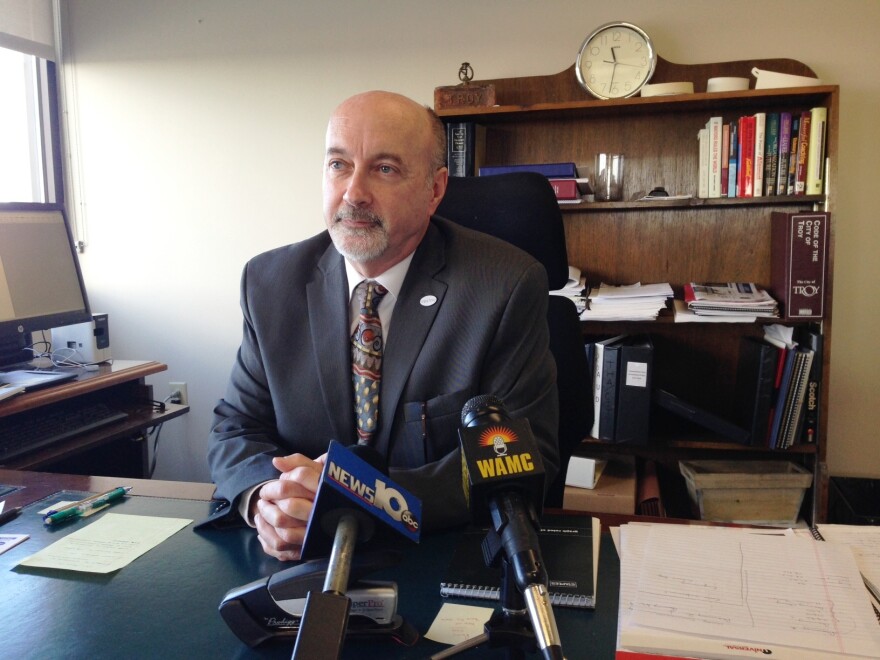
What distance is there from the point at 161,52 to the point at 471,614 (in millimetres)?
3184

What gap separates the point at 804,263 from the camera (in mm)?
2326

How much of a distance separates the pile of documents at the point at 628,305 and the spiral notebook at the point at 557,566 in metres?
1.48

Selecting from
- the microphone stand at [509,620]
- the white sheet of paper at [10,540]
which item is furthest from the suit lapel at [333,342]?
the microphone stand at [509,620]

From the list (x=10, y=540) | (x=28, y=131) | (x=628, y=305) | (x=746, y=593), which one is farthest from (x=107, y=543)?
(x=28, y=131)

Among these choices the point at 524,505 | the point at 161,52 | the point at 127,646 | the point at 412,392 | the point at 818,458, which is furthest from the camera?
the point at 161,52

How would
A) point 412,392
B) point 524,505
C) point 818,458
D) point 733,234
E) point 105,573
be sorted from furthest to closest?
point 733,234 → point 818,458 → point 412,392 → point 105,573 → point 524,505

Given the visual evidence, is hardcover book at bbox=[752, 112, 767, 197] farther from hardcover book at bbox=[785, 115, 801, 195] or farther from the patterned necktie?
the patterned necktie

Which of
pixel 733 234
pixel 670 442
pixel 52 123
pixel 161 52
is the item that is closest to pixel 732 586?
pixel 670 442

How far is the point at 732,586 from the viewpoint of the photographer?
0.85m

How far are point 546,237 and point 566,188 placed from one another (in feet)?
3.52

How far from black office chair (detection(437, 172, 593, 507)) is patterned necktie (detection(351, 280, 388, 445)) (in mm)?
302

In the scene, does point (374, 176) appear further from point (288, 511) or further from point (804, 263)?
point (804, 263)

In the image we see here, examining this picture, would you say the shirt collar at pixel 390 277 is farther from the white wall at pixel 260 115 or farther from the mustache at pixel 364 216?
the white wall at pixel 260 115

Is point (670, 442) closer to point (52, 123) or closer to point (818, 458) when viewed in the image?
point (818, 458)
